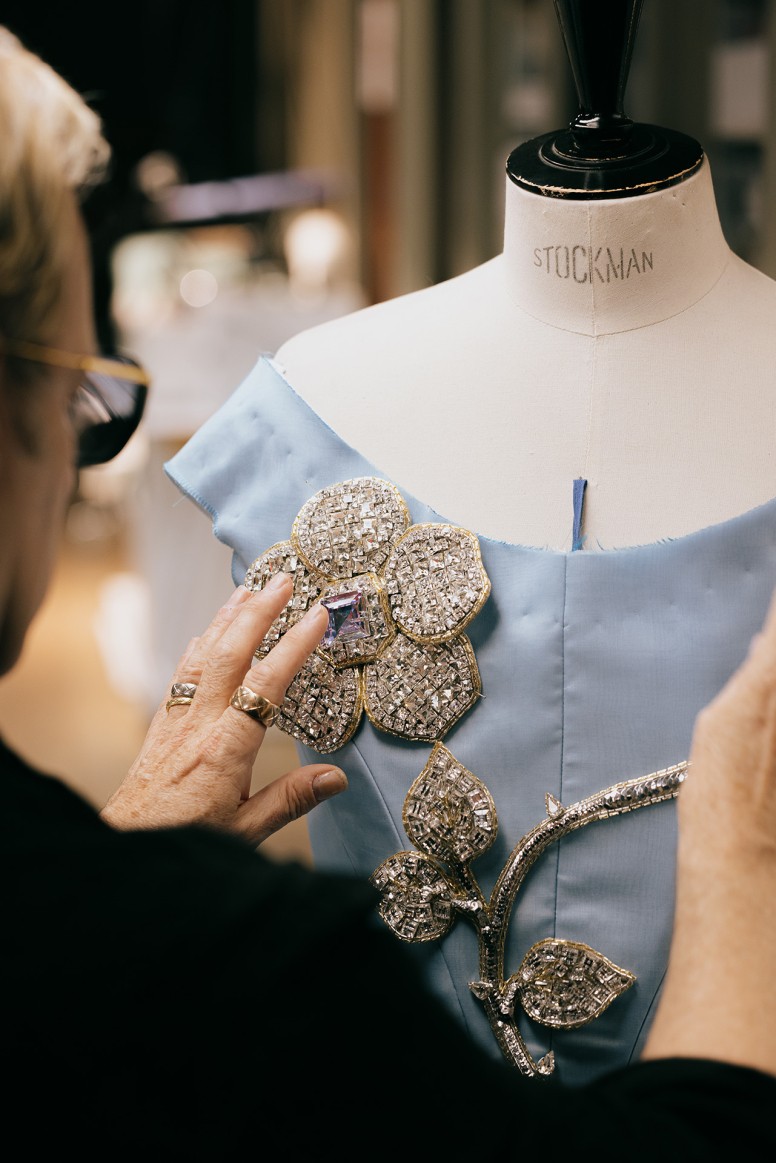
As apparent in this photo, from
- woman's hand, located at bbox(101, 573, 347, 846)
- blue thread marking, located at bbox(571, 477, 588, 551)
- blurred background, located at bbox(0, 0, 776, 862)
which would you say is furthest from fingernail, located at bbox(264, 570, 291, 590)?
blurred background, located at bbox(0, 0, 776, 862)

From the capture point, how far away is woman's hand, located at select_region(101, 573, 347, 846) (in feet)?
2.94

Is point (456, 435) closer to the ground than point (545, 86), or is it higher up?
higher up

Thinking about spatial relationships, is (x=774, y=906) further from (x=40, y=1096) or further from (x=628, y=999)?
(x=40, y=1096)

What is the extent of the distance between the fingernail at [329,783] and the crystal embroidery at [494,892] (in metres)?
0.05

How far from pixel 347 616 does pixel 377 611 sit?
2 centimetres

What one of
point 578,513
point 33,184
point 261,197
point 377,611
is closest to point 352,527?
point 377,611

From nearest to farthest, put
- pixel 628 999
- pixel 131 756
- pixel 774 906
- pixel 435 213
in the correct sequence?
pixel 774 906
pixel 628 999
pixel 435 213
pixel 131 756

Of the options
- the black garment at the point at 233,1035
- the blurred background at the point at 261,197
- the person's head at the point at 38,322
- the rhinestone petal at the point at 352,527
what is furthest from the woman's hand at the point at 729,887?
the blurred background at the point at 261,197

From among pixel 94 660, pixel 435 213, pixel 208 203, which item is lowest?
pixel 94 660

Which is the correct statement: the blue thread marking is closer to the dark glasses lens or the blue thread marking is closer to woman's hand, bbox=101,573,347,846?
woman's hand, bbox=101,573,347,846

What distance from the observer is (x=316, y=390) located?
39.6 inches

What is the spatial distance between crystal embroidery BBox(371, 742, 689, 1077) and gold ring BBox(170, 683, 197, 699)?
0.18 metres

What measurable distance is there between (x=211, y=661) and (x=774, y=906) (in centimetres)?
42

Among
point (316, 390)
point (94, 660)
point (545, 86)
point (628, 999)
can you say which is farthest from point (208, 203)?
point (628, 999)
